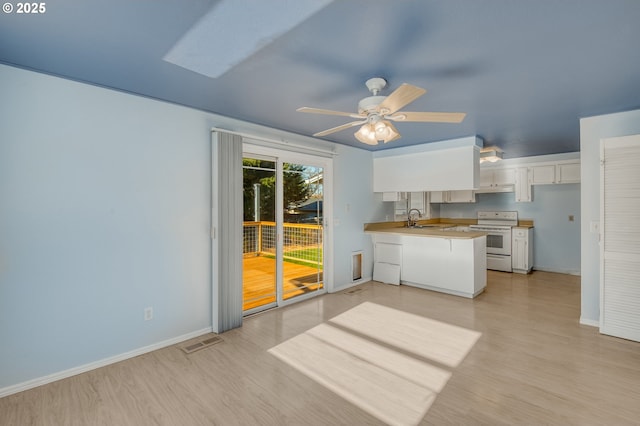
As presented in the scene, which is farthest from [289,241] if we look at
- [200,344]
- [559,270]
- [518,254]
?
[559,270]

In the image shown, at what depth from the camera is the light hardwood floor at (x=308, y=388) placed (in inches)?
76.4

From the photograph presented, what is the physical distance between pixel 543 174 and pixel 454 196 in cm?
165

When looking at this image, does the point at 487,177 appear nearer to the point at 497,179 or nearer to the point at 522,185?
the point at 497,179

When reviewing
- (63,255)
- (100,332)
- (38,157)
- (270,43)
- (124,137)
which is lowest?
(100,332)

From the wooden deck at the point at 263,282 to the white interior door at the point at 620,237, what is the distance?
3.56 metres

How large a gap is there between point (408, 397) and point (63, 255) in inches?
115

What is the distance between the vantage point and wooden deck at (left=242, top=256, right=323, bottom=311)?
3.91 m

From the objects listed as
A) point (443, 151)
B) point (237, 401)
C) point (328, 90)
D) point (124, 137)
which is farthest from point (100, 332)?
point (443, 151)

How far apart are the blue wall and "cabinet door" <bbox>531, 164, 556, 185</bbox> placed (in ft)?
0.76

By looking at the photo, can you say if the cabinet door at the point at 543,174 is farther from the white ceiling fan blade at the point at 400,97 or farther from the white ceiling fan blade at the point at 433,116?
the white ceiling fan blade at the point at 400,97

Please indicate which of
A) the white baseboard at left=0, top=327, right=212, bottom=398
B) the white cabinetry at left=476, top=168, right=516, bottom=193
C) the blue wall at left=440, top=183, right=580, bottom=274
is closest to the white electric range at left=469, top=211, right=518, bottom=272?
the blue wall at left=440, top=183, right=580, bottom=274

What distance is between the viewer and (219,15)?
1596mm

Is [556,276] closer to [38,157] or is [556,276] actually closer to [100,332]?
[100,332]

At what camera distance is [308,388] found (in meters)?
2.26
